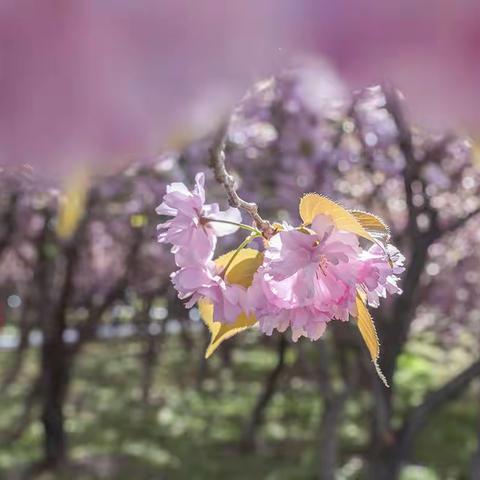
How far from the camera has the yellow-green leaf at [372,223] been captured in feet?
3.19

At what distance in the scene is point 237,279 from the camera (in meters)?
1.02

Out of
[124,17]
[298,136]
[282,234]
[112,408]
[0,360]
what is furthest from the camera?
[0,360]

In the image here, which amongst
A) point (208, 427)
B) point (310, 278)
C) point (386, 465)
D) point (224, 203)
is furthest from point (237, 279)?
point (208, 427)

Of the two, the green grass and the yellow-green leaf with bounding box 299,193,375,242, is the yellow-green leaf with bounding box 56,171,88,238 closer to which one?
the yellow-green leaf with bounding box 299,193,375,242

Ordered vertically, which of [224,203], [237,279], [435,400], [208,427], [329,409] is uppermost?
[224,203]

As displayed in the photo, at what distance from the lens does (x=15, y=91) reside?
32 centimetres

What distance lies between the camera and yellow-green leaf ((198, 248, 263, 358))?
39.8 inches

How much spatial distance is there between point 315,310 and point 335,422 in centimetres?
408

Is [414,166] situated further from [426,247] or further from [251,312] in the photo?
[251,312]

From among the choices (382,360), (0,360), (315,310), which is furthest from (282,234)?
(0,360)

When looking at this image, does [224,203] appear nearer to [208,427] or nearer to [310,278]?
[310,278]

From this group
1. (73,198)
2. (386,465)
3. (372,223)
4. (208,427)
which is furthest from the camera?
(208,427)

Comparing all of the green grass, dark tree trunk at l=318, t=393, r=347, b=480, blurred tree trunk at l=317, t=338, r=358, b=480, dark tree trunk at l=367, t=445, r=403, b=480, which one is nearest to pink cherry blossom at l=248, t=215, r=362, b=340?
dark tree trunk at l=367, t=445, r=403, b=480

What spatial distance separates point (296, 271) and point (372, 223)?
11 cm
